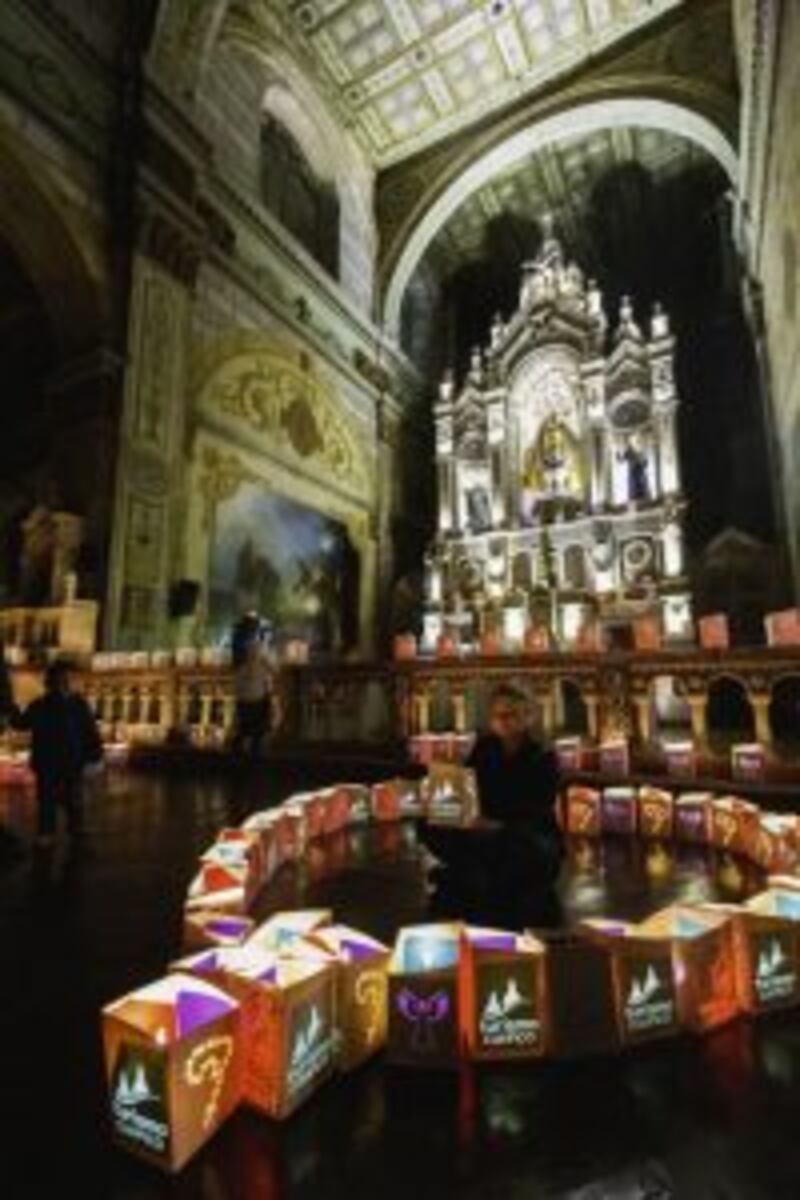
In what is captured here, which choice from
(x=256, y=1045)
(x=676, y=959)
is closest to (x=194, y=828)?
(x=256, y=1045)

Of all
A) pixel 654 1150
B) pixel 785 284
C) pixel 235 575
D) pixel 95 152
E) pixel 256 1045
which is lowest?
pixel 654 1150

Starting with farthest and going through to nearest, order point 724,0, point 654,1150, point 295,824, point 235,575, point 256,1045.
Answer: point 724,0
point 235,575
point 295,824
point 256,1045
point 654,1150

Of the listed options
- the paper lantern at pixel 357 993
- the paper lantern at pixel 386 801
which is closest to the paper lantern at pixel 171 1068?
the paper lantern at pixel 357 993

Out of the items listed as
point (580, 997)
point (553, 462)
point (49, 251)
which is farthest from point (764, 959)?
point (553, 462)

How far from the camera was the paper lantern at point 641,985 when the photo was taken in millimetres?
1750

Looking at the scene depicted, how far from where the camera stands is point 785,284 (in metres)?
10.2

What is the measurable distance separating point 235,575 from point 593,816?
9894mm

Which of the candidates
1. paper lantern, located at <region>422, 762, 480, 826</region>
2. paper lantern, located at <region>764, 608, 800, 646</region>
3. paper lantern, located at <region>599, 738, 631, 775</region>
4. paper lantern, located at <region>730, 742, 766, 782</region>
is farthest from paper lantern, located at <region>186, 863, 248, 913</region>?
paper lantern, located at <region>764, 608, 800, 646</region>

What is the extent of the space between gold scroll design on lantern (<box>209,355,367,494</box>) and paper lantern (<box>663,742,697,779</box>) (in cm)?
1093

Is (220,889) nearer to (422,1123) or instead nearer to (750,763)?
(422,1123)

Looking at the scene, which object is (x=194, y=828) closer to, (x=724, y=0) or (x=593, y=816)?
(x=593, y=816)

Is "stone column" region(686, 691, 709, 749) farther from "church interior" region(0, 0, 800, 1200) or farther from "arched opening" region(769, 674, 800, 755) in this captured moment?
"arched opening" region(769, 674, 800, 755)

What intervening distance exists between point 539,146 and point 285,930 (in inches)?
820

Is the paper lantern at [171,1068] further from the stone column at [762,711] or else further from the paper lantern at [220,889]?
the stone column at [762,711]
